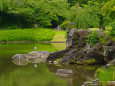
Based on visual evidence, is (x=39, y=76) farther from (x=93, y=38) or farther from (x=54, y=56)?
(x=93, y=38)

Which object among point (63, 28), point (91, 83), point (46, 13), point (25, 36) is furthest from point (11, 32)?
point (91, 83)

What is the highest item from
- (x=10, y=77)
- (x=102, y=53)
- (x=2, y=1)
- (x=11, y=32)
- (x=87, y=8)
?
(x=2, y=1)

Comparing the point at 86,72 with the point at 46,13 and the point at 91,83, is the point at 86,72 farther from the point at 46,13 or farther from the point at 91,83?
the point at 46,13

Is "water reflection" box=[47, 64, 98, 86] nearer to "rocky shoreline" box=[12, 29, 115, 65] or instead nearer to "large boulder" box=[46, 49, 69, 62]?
"rocky shoreline" box=[12, 29, 115, 65]

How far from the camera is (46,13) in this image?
186 ft

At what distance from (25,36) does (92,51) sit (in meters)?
29.4


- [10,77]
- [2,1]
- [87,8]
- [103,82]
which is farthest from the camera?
[2,1]

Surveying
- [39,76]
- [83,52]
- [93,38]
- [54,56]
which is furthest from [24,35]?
[39,76]

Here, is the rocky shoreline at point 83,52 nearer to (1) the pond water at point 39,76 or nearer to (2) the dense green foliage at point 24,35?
(1) the pond water at point 39,76

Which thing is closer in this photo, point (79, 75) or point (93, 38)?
point (79, 75)

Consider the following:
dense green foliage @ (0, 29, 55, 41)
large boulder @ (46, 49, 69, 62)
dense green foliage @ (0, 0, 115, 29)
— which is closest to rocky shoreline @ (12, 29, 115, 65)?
large boulder @ (46, 49, 69, 62)

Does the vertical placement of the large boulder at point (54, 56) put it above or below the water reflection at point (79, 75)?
above

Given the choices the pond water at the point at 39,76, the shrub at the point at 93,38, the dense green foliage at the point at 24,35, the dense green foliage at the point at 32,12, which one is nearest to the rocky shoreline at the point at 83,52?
the shrub at the point at 93,38

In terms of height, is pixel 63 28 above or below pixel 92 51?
above
